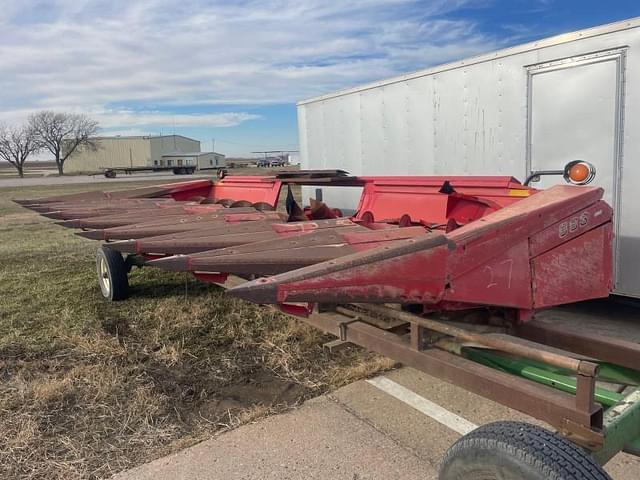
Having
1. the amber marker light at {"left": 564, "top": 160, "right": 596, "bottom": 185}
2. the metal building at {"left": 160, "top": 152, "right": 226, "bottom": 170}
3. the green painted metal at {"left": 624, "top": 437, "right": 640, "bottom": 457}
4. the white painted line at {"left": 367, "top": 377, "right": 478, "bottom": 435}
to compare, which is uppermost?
the metal building at {"left": 160, "top": 152, "right": 226, "bottom": 170}

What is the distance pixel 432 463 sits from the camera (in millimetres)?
2783

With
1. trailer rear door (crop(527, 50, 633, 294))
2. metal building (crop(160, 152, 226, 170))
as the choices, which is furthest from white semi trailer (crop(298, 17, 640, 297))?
metal building (crop(160, 152, 226, 170))

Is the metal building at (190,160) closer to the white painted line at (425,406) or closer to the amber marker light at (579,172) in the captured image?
the amber marker light at (579,172)

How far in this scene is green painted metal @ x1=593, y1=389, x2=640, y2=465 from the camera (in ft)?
6.03

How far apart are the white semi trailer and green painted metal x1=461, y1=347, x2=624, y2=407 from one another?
238cm

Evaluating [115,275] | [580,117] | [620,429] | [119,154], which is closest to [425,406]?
[620,429]

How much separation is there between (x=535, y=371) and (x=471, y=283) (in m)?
0.54

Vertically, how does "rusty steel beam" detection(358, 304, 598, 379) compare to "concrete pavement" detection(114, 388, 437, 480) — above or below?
above

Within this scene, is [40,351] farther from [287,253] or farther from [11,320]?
[287,253]

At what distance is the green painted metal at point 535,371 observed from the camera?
90.6 inches

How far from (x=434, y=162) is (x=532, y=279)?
357cm

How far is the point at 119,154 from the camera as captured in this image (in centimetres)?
9350

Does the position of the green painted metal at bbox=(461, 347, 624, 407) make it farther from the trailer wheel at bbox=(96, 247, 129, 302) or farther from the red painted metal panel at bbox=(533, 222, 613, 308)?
the trailer wheel at bbox=(96, 247, 129, 302)

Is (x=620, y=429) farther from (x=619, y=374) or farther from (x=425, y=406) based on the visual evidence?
(x=425, y=406)
